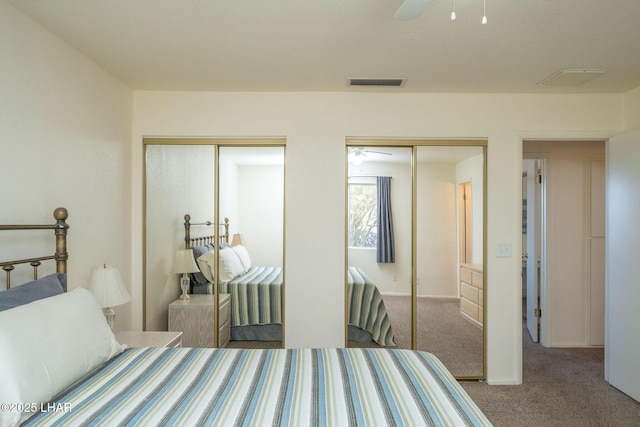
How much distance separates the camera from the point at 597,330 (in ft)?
12.4

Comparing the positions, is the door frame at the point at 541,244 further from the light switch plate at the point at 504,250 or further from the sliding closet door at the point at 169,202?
the sliding closet door at the point at 169,202

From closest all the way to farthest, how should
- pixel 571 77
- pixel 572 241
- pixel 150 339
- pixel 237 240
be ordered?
pixel 150 339 < pixel 571 77 < pixel 237 240 < pixel 572 241

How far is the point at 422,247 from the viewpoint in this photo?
3.08 meters

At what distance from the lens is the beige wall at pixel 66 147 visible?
71.2 inches

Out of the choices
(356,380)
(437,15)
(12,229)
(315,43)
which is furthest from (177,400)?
(437,15)

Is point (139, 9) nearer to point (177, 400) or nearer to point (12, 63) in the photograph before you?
point (12, 63)

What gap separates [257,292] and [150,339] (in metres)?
0.96

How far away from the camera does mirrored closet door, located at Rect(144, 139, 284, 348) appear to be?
10.0 ft

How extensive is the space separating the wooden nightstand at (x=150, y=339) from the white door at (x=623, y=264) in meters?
3.50

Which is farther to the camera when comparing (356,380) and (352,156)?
(352,156)

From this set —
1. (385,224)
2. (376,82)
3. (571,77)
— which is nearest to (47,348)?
(385,224)

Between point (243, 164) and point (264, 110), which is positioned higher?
point (264, 110)

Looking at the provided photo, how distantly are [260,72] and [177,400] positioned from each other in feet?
7.20

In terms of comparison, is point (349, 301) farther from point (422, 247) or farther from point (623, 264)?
point (623, 264)
